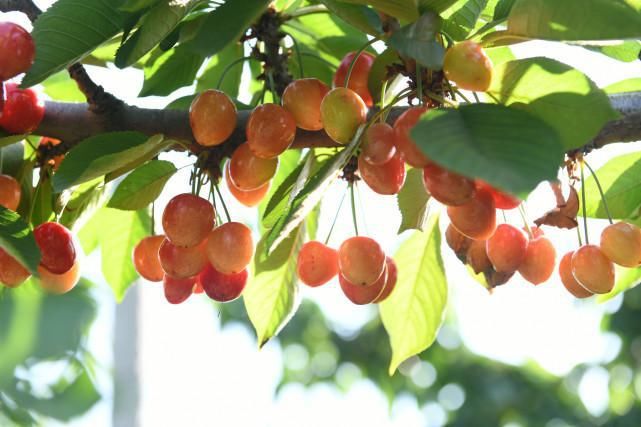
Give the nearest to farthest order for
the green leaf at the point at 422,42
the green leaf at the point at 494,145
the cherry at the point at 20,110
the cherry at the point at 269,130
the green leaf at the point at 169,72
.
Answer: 1. the green leaf at the point at 494,145
2. the green leaf at the point at 422,42
3. the cherry at the point at 269,130
4. the cherry at the point at 20,110
5. the green leaf at the point at 169,72

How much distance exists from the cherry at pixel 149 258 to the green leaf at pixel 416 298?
365 mm

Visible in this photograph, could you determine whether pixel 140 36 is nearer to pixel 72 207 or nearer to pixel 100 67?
pixel 72 207

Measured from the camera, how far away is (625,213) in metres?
1.41

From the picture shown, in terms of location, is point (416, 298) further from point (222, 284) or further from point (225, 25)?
point (225, 25)

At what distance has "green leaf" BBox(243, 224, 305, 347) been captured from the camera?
1.42 metres

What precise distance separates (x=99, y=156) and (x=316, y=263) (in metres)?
0.37

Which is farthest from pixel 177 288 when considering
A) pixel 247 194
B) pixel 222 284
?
pixel 247 194

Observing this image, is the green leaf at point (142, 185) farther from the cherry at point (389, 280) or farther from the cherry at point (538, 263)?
the cherry at point (538, 263)

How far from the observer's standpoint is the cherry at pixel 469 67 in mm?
990

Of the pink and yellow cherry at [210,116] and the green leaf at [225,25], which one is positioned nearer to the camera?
the green leaf at [225,25]

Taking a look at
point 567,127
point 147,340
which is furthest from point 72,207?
point 147,340

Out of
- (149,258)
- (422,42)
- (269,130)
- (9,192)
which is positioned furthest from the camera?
(149,258)

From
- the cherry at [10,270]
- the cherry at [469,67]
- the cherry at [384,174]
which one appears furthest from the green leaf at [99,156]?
the cherry at [469,67]

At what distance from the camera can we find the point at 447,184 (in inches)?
36.3
